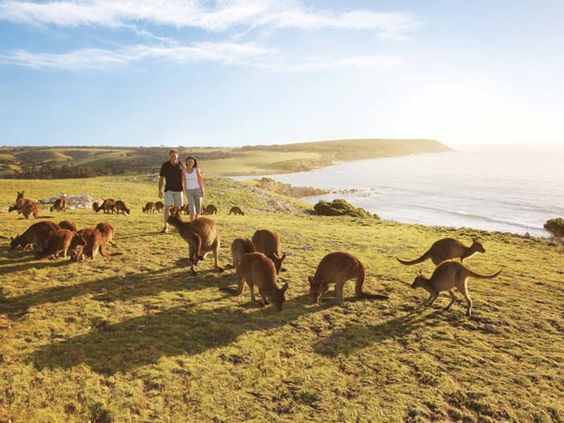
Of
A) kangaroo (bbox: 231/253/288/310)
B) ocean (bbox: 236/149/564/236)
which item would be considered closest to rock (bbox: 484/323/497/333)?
kangaroo (bbox: 231/253/288/310)

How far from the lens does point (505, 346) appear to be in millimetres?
8211

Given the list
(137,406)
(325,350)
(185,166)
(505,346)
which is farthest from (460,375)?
(185,166)

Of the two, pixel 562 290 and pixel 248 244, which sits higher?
pixel 248 244

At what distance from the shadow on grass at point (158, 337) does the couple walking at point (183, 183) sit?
5.56 metres

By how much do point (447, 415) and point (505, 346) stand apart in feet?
9.67

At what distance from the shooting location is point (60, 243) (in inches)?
430

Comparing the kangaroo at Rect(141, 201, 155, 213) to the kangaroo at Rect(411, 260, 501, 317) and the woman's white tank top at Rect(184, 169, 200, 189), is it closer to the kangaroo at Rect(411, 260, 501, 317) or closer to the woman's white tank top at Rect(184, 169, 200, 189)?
the woman's white tank top at Rect(184, 169, 200, 189)

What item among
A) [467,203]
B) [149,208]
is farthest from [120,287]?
[467,203]

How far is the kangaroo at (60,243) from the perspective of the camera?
10883 mm

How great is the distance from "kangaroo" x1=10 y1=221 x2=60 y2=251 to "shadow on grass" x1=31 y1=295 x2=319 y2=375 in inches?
197

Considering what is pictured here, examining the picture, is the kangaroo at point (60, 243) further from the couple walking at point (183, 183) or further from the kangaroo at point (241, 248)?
the kangaroo at point (241, 248)

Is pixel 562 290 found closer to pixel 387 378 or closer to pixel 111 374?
pixel 387 378

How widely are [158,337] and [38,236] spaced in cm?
609

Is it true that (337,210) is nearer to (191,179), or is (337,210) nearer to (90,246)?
(191,179)
